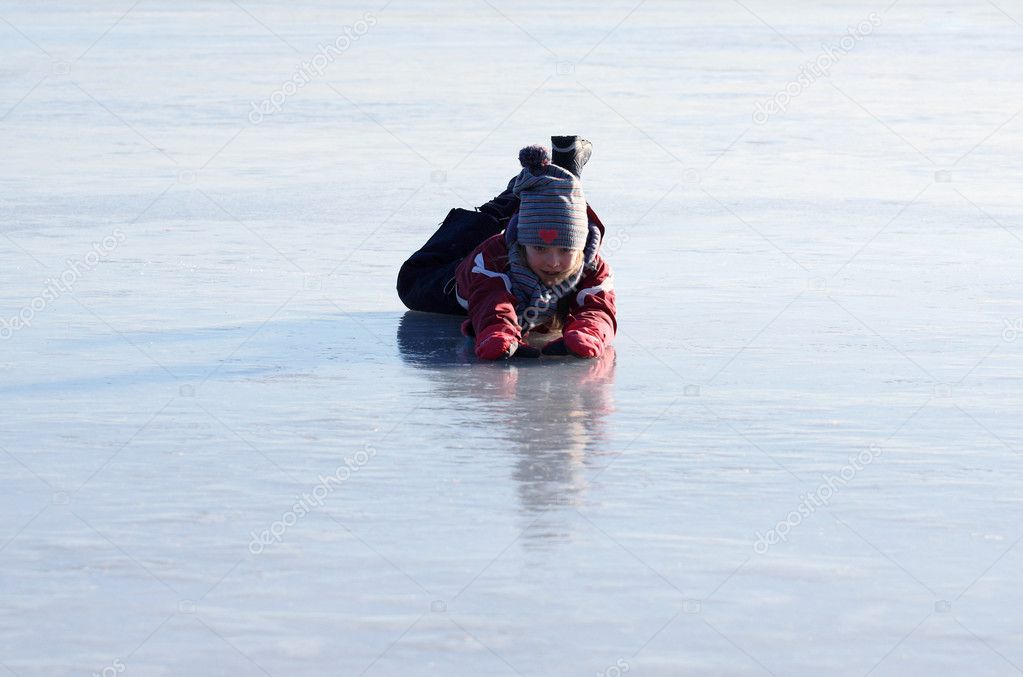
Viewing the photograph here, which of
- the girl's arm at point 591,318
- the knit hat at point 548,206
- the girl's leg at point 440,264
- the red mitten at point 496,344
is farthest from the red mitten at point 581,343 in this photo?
the girl's leg at point 440,264

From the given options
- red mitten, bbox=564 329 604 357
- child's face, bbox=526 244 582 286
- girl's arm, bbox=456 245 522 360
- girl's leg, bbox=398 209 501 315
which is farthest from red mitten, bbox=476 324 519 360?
girl's leg, bbox=398 209 501 315

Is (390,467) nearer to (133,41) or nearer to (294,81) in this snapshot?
(294,81)

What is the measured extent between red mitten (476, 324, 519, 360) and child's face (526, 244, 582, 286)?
31 centimetres

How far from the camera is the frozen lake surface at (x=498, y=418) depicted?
3.34 m

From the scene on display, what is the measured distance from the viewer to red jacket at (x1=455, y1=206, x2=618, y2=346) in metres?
5.98

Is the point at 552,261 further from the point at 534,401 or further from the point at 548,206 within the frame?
the point at 534,401

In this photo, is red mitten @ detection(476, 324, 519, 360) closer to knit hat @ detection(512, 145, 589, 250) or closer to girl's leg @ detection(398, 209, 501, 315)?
knit hat @ detection(512, 145, 589, 250)

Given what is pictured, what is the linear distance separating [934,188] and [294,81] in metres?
7.82

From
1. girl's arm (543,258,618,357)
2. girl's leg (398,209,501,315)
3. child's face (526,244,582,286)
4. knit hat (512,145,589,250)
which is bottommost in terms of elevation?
girl's leg (398,209,501,315)

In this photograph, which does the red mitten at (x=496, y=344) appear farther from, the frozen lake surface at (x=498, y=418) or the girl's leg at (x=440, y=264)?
the girl's leg at (x=440, y=264)

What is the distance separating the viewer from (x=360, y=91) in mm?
15383

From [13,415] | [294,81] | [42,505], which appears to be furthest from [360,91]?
[42,505]

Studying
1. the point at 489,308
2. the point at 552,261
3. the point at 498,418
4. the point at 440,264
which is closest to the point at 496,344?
the point at 489,308

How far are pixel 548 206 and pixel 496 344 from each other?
550 millimetres
